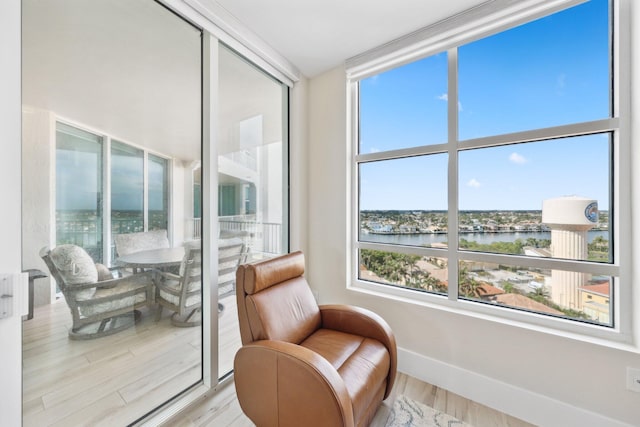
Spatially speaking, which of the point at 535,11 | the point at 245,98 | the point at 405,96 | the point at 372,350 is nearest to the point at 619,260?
the point at 372,350

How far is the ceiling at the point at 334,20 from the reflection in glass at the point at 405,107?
290 mm

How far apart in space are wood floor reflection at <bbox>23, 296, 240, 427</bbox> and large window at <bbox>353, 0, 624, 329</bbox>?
5.18 ft

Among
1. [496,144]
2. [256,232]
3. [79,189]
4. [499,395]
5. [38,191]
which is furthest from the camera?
[256,232]

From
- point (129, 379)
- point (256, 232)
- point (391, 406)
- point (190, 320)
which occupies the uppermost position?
point (256, 232)

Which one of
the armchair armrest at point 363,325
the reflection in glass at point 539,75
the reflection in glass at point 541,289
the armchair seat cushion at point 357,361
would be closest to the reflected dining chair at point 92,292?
the armchair seat cushion at point 357,361

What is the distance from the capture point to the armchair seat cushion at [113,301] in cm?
132

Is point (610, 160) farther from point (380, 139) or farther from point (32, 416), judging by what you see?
point (32, 416)

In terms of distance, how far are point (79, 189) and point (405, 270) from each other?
2225mm

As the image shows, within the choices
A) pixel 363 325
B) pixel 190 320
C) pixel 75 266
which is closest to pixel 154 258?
pixel 75 266

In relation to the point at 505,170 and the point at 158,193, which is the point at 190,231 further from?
the point at 505,170

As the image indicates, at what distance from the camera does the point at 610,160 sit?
1.52 metres
